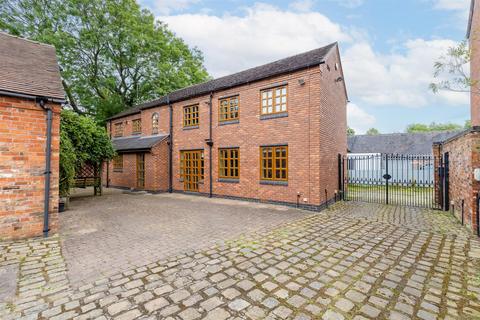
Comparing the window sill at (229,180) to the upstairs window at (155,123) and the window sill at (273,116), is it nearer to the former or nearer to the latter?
the window sill at (273,116)

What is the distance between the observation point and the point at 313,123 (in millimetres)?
8602

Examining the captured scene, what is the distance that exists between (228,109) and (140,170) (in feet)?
24.3

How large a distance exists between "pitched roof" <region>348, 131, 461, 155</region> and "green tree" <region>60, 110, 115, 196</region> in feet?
83.1

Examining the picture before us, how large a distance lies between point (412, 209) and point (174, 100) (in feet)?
43.1

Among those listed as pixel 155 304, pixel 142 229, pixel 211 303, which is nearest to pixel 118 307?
pixel 155 304

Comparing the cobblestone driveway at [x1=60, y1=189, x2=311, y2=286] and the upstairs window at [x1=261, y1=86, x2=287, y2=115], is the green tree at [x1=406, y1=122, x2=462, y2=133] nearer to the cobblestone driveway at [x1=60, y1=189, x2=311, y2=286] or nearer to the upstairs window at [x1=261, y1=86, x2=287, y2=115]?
the upstairs window at [x1=261, y1=86, x2=287, y2=115]

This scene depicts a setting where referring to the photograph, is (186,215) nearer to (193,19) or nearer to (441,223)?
(441,223)

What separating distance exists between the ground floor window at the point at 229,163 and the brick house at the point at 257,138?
5 centimetres

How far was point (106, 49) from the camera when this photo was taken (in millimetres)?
20750

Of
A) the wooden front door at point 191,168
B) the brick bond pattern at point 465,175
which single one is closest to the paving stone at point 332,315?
the brick bond pattern at point 465,175

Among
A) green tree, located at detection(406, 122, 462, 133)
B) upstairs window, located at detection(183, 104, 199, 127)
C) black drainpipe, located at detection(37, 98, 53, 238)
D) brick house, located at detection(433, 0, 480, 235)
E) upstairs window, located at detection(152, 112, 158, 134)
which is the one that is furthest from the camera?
green tree, located at detection(406, 122, 462, 133)

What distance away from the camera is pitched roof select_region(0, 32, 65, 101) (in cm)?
512

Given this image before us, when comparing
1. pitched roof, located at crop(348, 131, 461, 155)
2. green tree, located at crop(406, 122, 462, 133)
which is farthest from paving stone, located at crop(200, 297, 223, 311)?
green tree, located at crop(406, 122, 462, 133)

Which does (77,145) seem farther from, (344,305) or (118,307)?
(344,305)
